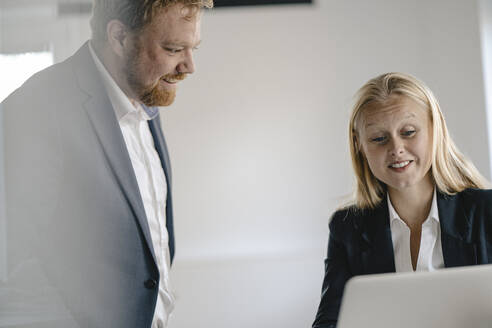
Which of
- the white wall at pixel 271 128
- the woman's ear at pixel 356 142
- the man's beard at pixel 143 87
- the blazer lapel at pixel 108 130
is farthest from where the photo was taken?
the white wall at pixel 271 128

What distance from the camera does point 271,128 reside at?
9.18ft

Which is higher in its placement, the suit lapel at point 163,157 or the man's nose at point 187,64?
the man's nose at point 187,64

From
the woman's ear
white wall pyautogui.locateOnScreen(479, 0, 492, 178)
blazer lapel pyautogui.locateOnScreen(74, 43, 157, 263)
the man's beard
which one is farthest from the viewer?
white wall pyautogui.locateOnScreen(479, 0, 492, 178)

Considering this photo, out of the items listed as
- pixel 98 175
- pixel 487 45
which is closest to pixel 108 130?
pixel 98 175

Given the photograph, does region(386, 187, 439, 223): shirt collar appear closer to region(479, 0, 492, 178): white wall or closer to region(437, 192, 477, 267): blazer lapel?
region(437, 192, 477, 267): blazer lapel

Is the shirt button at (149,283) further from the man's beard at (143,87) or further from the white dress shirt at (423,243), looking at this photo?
the white dress shirt at (423,243)

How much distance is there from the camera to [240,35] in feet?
9.21

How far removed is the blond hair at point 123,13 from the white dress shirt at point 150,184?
155 millimetres

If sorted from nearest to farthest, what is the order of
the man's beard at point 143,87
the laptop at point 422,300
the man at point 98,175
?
the laptop at point 422,300
the man at point 98,175
the man's beard at point 143,87

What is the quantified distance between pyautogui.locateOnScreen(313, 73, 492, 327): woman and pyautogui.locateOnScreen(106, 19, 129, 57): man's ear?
0.57 meters

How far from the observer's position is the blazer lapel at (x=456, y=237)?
1.10 meters

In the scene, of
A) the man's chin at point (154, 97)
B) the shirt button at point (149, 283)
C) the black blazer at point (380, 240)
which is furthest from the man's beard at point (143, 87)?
the black blazer at point (380, 240)

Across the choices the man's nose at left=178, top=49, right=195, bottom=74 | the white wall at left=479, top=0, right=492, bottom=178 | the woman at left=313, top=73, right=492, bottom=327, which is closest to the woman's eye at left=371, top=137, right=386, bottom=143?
the woman at left=313, top=73, right=492, bottom=327

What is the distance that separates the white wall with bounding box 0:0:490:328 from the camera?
2.73m
